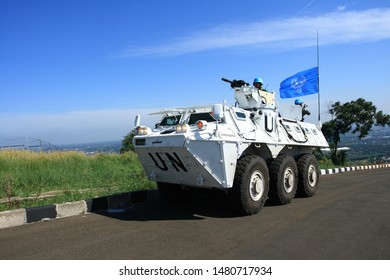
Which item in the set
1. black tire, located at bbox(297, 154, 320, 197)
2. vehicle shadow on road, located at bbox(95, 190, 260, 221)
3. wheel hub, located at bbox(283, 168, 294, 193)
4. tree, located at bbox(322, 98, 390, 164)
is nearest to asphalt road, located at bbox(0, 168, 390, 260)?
vehicle shadow on road, located at bbox(95, 190, 260, 221)

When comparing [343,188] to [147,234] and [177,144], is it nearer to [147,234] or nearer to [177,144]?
[177,144]

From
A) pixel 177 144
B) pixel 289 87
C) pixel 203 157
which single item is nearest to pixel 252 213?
pixel 203 157

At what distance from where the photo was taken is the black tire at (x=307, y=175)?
8.17m

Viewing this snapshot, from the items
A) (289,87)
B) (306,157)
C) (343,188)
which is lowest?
(343,188)

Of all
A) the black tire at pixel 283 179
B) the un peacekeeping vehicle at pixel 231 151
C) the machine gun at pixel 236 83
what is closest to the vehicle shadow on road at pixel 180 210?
the un peacekeeping vehicle at pixel 231 151

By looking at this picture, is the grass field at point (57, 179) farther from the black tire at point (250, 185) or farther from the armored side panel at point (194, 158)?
the black tire at point (250, 185)

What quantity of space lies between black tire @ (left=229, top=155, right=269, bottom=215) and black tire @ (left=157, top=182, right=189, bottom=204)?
→ 5.11 ft

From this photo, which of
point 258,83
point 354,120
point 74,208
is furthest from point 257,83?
point 354,120

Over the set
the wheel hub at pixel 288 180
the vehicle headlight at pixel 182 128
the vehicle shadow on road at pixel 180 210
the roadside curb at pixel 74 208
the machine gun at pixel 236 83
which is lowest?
the vehicle shadow on road at pixel 180 210

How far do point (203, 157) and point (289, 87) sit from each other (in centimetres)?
885

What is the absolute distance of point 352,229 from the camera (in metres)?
5.30

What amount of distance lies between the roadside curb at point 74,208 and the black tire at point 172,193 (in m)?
0.69
